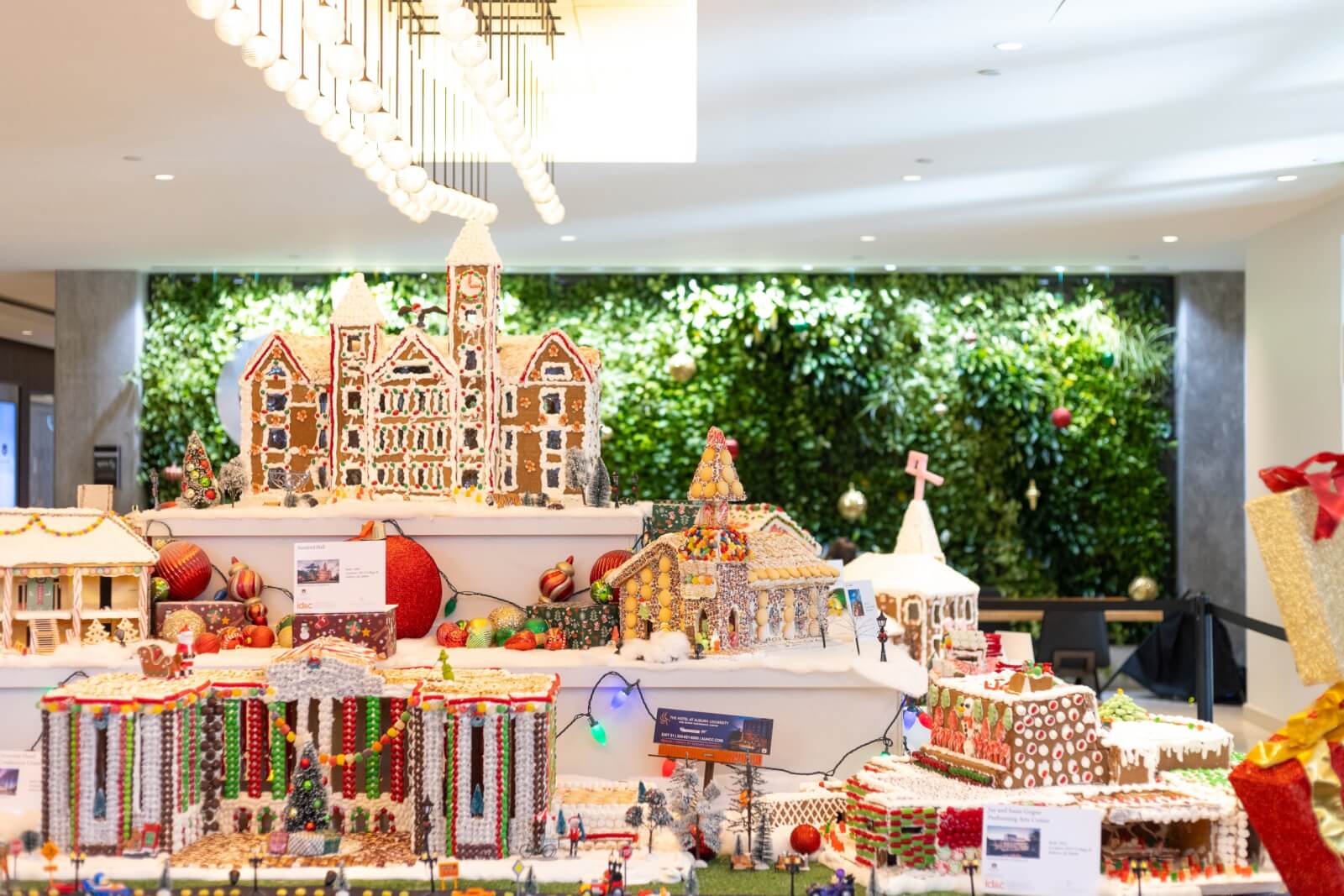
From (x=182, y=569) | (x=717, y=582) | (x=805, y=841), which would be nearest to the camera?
(x=805, y=841)

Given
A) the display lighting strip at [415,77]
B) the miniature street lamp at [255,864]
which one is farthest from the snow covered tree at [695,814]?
the display lighting strip at [415,77]

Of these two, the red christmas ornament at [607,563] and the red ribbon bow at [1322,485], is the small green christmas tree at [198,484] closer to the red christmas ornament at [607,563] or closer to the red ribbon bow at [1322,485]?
the red christmas ornament at [607,563]

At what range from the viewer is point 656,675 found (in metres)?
4.09

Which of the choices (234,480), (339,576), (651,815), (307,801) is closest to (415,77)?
(234,480)

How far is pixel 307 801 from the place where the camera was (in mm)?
3371

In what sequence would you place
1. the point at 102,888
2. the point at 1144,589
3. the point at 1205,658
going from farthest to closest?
the point at 1144,589 → the point at 1205,658 → the point at 102,888

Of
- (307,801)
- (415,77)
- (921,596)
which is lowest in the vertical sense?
(307,801)

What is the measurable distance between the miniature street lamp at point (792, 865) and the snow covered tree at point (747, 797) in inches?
3.9

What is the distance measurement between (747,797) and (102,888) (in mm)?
1480

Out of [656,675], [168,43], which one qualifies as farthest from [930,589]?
[168,43]

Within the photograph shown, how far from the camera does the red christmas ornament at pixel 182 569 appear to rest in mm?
4566

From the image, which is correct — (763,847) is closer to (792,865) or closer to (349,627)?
(792,865)

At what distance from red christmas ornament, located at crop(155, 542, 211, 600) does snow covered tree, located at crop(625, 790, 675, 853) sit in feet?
6.18

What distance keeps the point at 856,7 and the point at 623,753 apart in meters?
2.68
